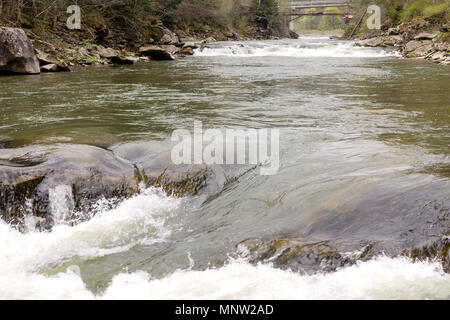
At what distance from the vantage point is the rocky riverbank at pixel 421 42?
64.2 ft

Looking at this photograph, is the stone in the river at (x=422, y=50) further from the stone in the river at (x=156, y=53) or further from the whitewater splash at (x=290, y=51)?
the stone in the river at (x=156, y=53)

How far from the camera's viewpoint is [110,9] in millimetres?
25062

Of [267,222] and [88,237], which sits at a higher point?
[267,222]

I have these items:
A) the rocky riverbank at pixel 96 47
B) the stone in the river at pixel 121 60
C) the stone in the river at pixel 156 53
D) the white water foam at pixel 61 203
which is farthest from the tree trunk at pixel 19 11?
the white water foam at pixel 61 203

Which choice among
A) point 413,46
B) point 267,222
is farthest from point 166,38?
point 267,222

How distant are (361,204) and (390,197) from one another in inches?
11.3

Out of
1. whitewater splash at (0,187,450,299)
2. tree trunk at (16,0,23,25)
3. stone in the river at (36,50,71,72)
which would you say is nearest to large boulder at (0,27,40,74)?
stone in the river at (36,50,71,72)

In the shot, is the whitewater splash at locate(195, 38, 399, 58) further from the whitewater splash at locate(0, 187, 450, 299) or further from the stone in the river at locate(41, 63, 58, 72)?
the whitewater splash at locate(0, 187, 450, 299)

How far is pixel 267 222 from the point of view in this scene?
4.04 m

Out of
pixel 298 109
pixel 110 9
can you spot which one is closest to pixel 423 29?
pixel 110 9

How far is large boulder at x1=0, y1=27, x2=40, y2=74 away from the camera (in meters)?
13.9

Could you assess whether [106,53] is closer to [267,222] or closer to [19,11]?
[19,11]

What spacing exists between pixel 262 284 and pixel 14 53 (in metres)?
13.7
